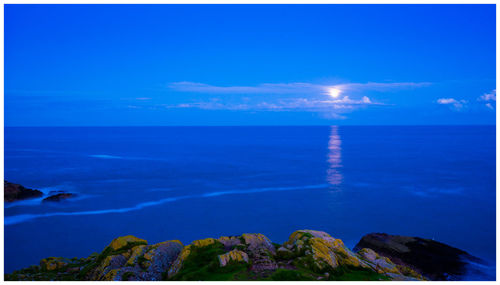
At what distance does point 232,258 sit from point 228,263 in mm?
394

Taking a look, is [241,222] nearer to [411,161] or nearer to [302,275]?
[302,275]

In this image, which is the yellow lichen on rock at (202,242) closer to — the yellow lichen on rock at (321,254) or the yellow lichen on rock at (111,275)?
the yellow lichen on rock at (111,275)

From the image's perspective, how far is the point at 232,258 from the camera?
19.3 meters

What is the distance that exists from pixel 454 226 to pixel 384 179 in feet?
96.0

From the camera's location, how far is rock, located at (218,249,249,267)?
19.0 metres

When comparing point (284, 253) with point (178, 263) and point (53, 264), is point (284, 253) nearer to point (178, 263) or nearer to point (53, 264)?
point (178, 263)

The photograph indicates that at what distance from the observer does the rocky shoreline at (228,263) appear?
1848 cm

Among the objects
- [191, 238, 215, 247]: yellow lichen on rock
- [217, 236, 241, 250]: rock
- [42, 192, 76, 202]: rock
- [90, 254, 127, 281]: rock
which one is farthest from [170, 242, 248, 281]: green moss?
[42, 192, 76, 202]: rock

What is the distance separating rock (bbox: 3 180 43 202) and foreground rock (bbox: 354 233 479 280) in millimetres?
47343

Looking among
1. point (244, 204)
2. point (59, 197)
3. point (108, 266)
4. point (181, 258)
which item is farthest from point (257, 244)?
point (59, 197)

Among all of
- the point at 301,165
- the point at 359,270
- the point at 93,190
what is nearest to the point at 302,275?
the point at 359,270

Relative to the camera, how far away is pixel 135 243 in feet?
77.2

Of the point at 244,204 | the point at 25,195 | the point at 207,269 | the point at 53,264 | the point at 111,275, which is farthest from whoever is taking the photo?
the point at 244,204

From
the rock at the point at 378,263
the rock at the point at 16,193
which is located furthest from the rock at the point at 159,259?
the rock at the point at 16,193
